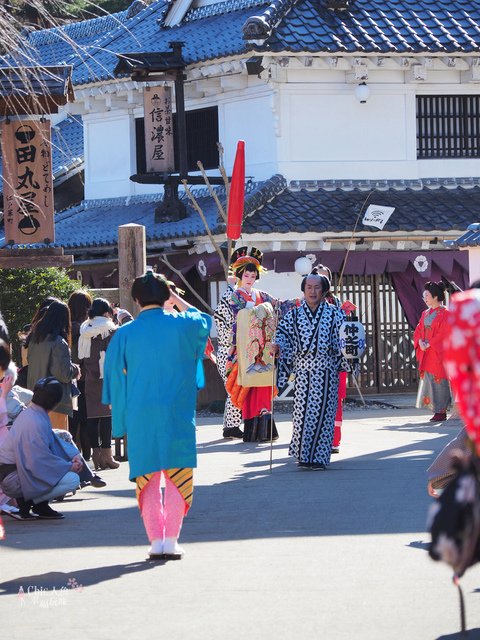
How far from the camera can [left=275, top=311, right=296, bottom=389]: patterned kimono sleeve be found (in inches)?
520

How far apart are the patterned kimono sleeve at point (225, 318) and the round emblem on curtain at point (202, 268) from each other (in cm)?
736

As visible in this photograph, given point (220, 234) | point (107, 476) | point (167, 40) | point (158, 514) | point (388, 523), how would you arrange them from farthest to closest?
point (167, 40), point (220, 234), point (107, 476), point (388, 523), point (158, 514)

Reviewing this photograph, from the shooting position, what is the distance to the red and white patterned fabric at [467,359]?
407 centimetres

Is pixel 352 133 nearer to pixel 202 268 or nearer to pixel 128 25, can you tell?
pixel 202 268

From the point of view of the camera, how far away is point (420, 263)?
23812 mm

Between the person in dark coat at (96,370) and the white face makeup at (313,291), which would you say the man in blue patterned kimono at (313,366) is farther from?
the person in dark coat at (96,370)

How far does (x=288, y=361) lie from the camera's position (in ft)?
43.5

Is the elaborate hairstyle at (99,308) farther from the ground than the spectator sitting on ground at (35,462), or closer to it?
farther from the ground

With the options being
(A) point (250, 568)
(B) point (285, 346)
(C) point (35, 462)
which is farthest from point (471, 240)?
(A) point (250, 568)

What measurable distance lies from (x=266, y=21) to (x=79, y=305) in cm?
988

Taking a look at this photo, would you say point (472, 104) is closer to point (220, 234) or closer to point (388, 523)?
point (220, 234)

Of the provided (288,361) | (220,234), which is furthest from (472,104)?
(288,361)

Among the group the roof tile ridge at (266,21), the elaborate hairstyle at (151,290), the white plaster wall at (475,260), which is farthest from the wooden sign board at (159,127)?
the elaborate hairstyle at (151,290)

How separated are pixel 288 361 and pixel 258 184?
35.3 ft
